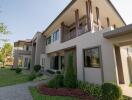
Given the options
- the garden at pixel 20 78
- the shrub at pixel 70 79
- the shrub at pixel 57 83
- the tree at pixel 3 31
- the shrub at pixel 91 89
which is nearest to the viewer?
the shrub at pixel 91 89

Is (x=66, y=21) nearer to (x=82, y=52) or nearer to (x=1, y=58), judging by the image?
(x=82, y=52)

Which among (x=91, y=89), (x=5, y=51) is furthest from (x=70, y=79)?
(x=5, y=51)

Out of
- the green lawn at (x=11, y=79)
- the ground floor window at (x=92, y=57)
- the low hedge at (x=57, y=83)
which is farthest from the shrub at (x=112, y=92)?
the green lawn at (x=11, y=79)

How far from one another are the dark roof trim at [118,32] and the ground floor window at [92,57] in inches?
64.5

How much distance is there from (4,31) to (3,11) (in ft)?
11.9

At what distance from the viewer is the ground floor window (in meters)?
10.8

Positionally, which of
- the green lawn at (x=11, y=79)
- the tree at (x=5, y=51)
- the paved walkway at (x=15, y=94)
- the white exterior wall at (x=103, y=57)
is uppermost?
the tree at (x=5, y=51)

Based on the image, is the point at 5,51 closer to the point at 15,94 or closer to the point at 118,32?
the point at 15,94

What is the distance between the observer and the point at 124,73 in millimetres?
13258

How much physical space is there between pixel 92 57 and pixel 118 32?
3.74 metres

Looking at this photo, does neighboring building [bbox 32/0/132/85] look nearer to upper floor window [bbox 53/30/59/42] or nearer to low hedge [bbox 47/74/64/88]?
upper floor window [bbox 53/30/59/42]

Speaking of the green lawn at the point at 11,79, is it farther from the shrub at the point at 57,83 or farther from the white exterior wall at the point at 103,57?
the white exterior wall at the point at 103,57

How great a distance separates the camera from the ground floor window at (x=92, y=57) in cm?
1082

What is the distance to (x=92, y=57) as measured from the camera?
11664mm
